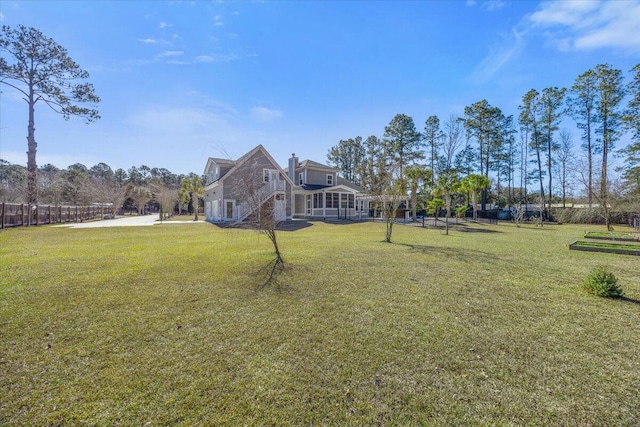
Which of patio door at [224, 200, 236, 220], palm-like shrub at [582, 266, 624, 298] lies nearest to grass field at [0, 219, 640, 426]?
palm-like shrub at [582, 266, 624, 298]

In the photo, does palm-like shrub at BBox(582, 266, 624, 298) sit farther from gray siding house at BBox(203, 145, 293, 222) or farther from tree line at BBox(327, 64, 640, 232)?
gray siding house at BBox(203, 145, 293, 222)

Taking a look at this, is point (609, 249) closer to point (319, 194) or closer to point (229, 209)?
point (319, 194)

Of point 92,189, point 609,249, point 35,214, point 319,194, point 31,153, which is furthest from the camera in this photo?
point 92,189

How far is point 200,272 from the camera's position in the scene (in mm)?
6844

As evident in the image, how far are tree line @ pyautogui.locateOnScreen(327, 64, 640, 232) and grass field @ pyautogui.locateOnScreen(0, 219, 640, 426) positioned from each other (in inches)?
378

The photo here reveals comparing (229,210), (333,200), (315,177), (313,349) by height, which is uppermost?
(315,177)

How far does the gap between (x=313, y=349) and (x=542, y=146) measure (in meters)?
45.1

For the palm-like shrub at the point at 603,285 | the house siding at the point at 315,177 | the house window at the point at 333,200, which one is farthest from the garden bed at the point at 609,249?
the house siding at the point at 315,177

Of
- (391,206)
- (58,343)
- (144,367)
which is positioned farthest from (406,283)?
(391,206)

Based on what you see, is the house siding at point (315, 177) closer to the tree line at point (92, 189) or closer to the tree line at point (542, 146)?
the tree line at point (542, 146)

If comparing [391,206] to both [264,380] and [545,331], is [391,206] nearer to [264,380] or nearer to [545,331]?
[545,331]

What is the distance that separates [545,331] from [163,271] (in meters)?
8.04

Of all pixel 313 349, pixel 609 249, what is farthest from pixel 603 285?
pixel 609 249

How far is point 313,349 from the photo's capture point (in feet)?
11.2
